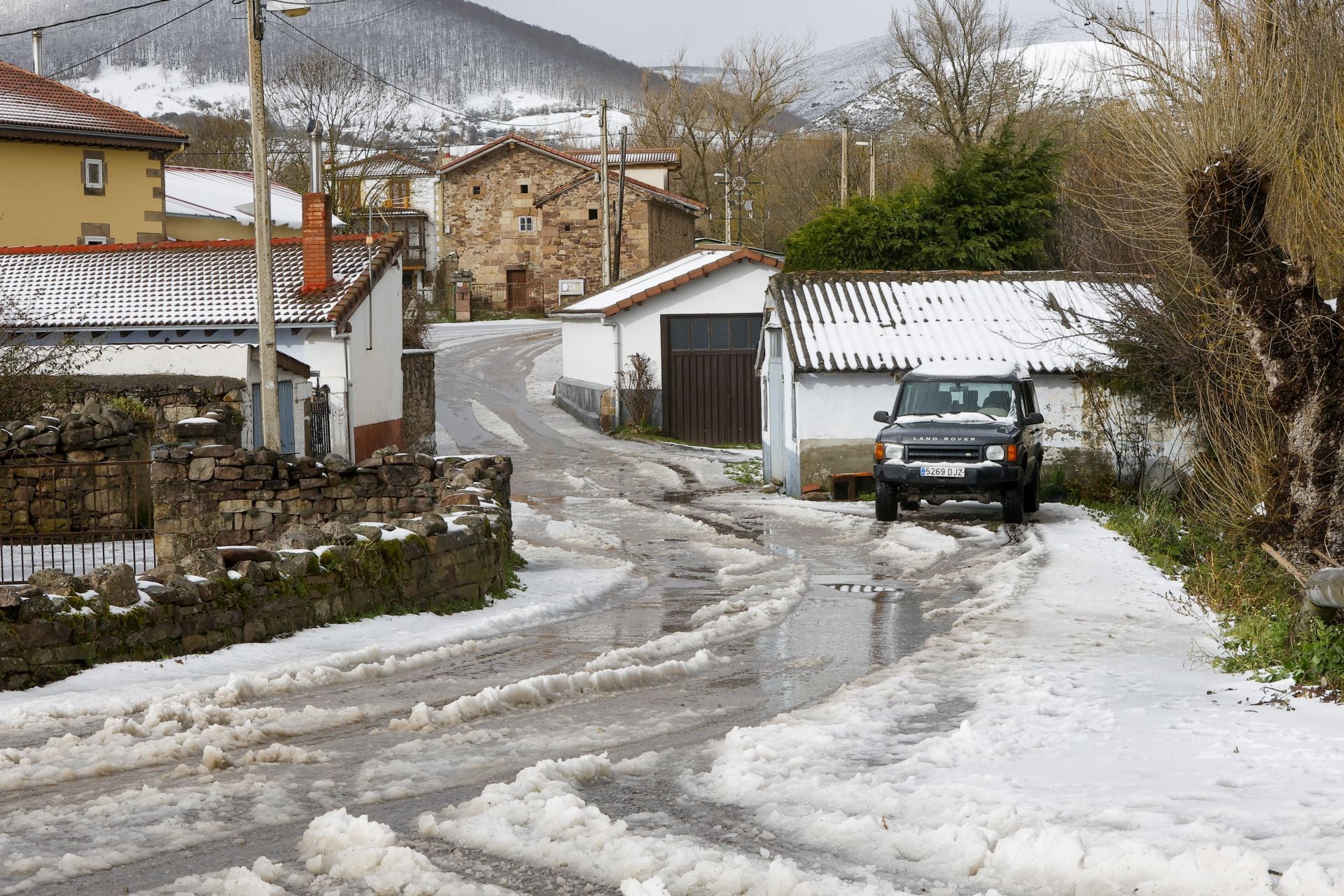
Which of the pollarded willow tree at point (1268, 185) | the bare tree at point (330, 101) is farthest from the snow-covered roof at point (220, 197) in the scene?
the pollarded willow tree at point (1268, 185)

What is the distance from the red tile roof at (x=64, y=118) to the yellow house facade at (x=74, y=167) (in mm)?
33

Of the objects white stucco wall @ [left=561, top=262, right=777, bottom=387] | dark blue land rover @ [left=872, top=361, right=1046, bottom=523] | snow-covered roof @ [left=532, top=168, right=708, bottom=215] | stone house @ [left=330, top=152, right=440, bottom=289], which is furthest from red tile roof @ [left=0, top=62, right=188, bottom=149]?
dark blue land rover @ [left=872, top=361, right=1046, bottom=523]

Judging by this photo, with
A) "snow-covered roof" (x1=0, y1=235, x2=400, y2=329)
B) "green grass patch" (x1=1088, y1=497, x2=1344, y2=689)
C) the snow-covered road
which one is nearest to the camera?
the snow-covered road

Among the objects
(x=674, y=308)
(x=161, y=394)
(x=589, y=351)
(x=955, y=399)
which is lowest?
(x=955, y=399)

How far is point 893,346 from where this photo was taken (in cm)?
2320

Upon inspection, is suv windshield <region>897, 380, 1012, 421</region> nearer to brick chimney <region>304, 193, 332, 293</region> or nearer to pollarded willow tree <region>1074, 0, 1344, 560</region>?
pollarded willow tree <region>1074, 0, 1344, 560</region>

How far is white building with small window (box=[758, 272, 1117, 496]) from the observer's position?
2273 cm

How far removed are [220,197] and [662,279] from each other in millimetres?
19799

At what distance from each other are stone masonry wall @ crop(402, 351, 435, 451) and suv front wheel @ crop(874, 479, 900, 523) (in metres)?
13.9

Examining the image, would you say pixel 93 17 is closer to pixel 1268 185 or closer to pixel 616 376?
pixel 616 376

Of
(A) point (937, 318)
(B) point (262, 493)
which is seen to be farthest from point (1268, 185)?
(A) point (937, 318)

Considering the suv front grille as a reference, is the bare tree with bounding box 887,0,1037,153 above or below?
above

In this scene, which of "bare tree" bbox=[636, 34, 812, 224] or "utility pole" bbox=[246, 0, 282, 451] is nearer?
"utility pole" bbox=[246, 0, 282, 451]

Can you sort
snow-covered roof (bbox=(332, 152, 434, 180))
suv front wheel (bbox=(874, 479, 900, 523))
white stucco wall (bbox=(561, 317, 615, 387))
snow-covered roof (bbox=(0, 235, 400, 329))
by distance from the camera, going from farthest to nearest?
snow-covered roof (bbox=(332, 152, 434, 180))
white stucco wall (bbox=(561, 317, 615, 387))
snow-covered roof (bbox=(0, 235, 400, 329))
suv front wheel (bbox=(874, 479, 900, 523))
